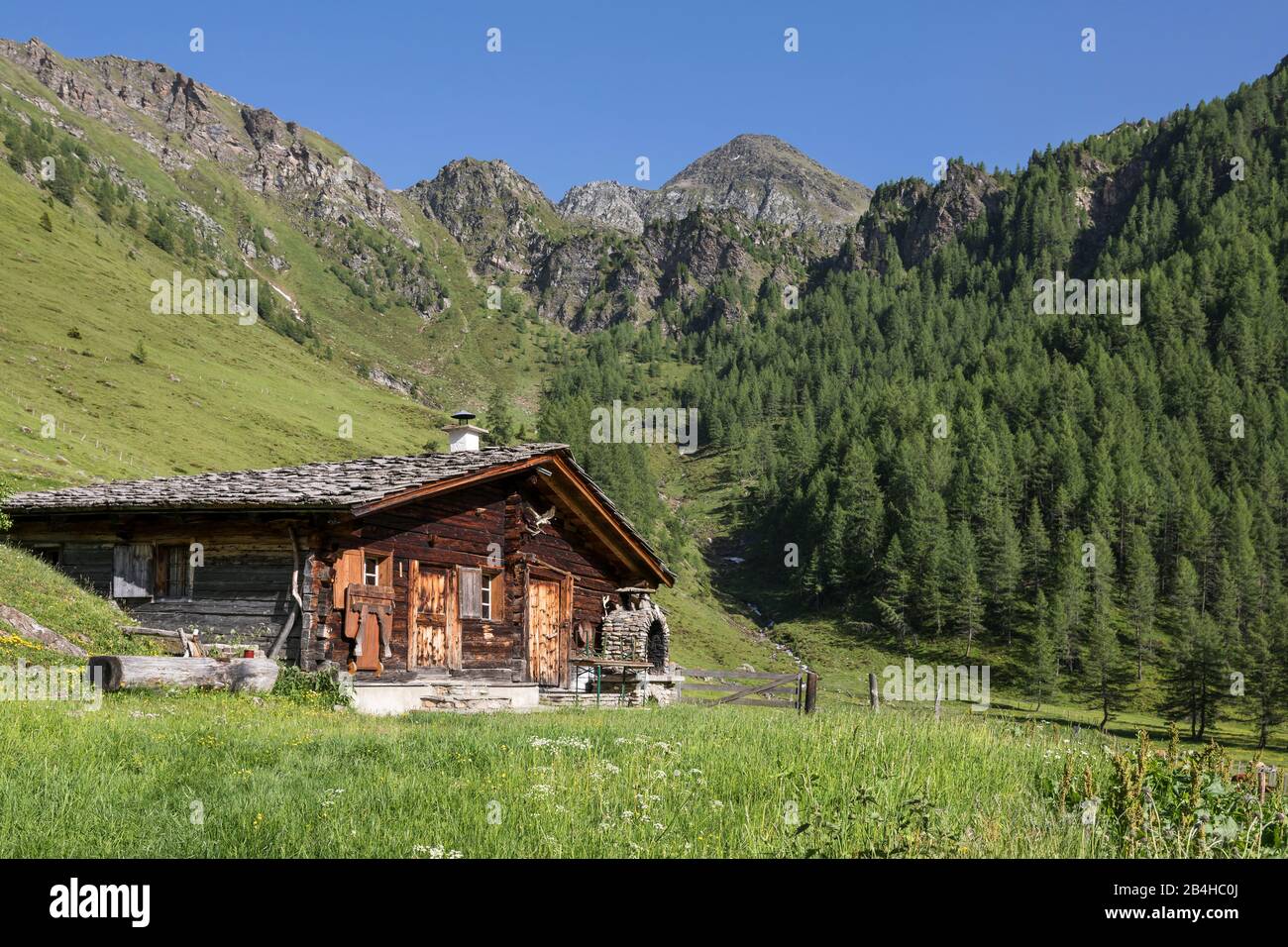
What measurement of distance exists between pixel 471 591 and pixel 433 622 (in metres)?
1.76

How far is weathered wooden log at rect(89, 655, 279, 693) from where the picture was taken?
15828 millimetres

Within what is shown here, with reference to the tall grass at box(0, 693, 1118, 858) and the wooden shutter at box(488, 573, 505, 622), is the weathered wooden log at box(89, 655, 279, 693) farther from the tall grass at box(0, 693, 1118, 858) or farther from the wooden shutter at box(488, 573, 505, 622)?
the wooden shutter at box(488, 573, 505, 622)

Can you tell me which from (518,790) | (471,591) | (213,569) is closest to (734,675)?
(471,591)

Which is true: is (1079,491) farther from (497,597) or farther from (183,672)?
(183,672)

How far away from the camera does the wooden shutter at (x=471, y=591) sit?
24.7 meters

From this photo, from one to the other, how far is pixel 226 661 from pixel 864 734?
500 inches

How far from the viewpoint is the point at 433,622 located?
→ 76.9 feet

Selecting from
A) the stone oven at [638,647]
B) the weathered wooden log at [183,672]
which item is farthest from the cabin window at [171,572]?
the stone oven at [638,647]

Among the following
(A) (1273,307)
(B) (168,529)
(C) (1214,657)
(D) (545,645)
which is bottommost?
(C) (1214,657)

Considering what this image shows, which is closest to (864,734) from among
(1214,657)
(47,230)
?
(1214,657)
